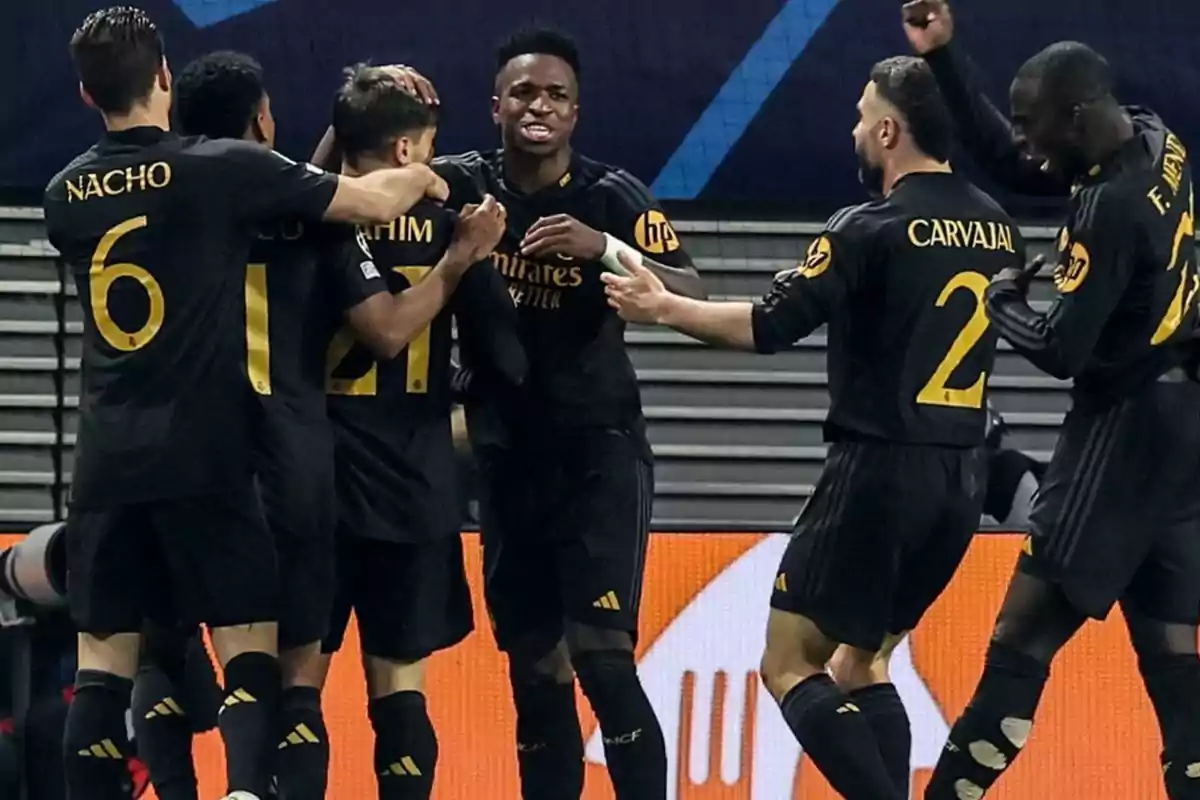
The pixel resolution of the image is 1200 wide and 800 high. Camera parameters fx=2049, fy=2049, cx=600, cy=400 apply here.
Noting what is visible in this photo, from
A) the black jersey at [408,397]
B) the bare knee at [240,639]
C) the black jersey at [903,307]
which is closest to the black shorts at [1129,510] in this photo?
the black jersey at [903,307]

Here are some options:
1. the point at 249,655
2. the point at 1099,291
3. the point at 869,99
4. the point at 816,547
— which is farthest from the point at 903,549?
the point at 249,655

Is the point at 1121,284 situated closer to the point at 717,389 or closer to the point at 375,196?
the point at 375,196

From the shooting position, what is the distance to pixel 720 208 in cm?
878

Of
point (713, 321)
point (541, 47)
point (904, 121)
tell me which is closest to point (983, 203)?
point (904, 121)

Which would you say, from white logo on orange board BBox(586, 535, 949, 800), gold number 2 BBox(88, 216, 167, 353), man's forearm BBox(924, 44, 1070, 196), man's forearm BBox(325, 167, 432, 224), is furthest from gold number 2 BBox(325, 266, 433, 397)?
white logo on orange board BBox(586, 535, 949, 800)

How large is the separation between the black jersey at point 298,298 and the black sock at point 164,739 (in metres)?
→ 0.92

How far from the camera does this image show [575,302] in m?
5.47

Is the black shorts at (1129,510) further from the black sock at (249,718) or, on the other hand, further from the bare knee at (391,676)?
the black sock at (249,718)

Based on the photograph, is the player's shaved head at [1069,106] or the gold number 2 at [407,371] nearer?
the player's shaved head at [1069,106]

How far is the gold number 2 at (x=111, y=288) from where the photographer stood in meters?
4.75

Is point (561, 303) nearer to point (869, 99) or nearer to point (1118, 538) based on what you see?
point (869, 99)

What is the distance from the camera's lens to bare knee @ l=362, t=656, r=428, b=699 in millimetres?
5219

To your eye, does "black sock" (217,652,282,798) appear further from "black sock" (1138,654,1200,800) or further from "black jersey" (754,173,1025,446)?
"black sock" (1138,654,1200,800)

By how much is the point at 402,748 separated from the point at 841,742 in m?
1.10
